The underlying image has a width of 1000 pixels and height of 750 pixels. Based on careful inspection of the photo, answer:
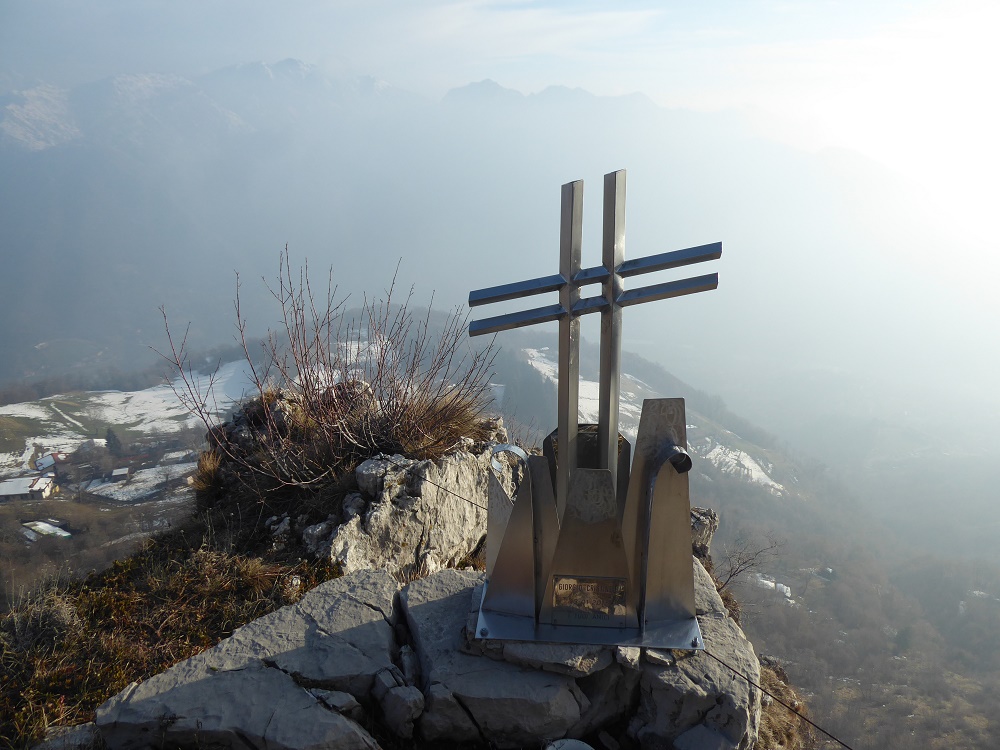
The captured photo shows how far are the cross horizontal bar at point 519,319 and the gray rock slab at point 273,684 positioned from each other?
6.69ft

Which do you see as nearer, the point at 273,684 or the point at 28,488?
the point at 273,684

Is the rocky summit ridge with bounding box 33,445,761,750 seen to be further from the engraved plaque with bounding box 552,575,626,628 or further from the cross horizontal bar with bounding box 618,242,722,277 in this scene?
the cross horizontal bar with bounding box 618,242,722,277

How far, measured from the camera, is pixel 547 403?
5400 cm

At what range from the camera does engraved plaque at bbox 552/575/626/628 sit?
11.8 ft

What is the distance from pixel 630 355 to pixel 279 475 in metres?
92.0

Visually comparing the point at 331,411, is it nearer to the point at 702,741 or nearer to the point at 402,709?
the point at 402,709

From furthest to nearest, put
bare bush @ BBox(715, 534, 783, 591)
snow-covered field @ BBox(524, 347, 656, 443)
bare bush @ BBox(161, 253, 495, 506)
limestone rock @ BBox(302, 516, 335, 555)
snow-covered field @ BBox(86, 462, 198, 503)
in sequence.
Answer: snow-covered field @ BBox(524, 347, 656, 443) → snow-covered field @ BBox(86, 462, 198, 503) → bare bush @ BBox(715, 534, 783, 591) → bare bush @ BBox(161, 253, 495, 506) → limestone rock @ BBox(302, 516, 335, 555)

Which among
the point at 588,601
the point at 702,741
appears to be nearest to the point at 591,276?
the point at 588,601

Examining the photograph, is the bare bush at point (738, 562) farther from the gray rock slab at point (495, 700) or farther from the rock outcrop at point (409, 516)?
the gray rock slab at point (495, 700)

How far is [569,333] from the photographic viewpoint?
3.43m

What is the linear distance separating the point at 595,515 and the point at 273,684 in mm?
2019

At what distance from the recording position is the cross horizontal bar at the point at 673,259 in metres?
3.22

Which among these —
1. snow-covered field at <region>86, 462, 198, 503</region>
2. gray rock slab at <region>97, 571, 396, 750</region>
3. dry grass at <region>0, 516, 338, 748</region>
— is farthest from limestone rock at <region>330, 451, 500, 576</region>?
snow-covered field at <region>86, 462, 198, 503</region>

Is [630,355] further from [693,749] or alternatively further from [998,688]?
[693,749]
